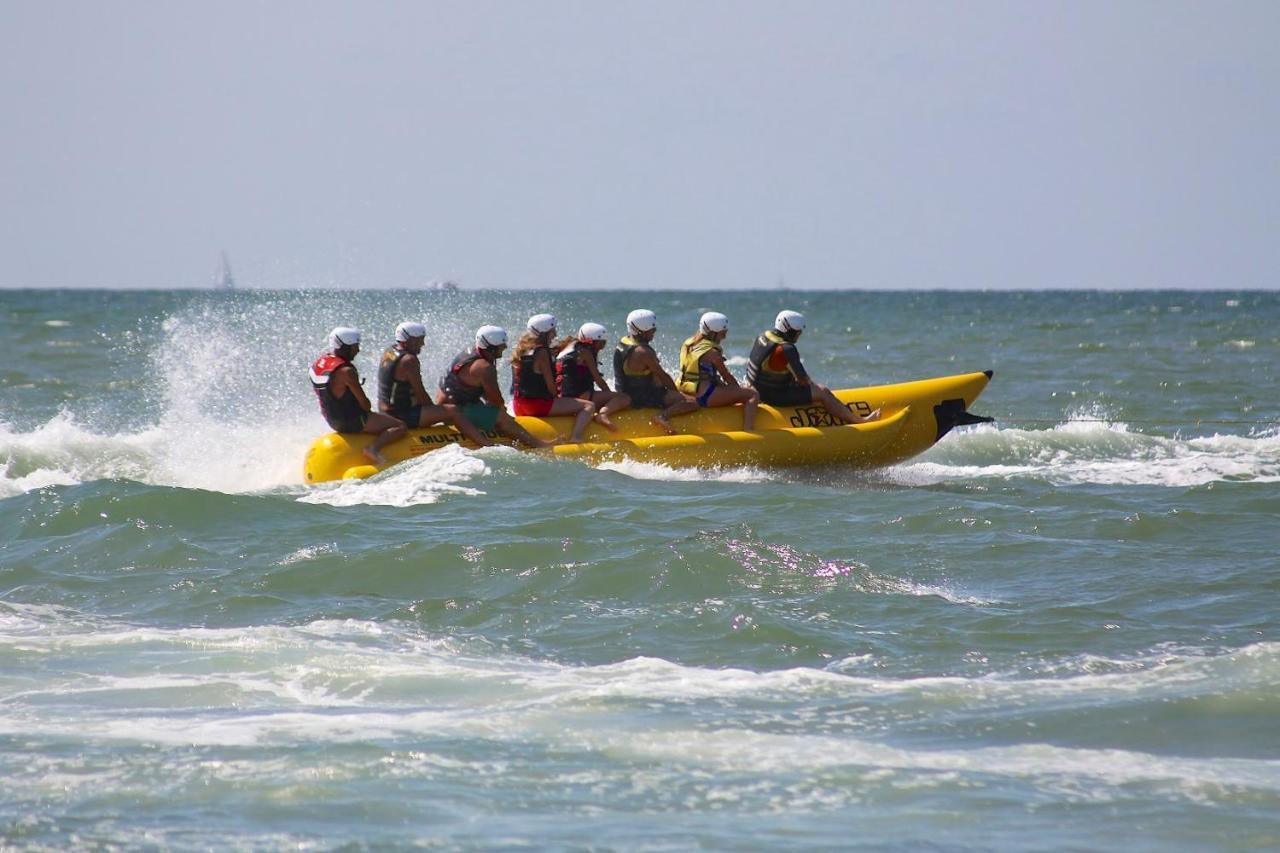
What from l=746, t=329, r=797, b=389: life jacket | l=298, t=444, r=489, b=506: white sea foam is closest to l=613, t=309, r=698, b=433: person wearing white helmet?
l=746, t=329, r=797, b=389: life jacket

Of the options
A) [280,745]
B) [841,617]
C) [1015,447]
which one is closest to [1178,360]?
[1015,447]

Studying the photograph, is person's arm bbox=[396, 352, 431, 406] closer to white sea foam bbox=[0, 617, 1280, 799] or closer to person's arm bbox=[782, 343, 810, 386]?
person's arm bbox=[782, 343, 810, 386]

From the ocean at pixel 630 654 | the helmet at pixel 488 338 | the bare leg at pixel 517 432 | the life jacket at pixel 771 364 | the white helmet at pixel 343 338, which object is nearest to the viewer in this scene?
the ocean at pixel 630 654

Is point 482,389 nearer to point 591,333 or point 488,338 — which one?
point 488,338

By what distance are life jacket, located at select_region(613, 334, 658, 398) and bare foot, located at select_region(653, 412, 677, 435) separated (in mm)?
190

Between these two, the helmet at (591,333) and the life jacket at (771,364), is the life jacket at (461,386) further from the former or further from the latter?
the life jacket at (771,364)

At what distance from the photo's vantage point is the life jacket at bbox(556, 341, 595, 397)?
10523 millimetres

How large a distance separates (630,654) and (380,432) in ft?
14.7

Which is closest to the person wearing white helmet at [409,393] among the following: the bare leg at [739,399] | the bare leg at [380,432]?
the bare leg at [380,432]

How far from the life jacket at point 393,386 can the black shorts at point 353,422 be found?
0.21m

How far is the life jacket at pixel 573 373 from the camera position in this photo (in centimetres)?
1052

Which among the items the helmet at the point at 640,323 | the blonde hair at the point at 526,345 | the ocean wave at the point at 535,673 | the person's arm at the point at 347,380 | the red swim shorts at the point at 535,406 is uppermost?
the helmet at the point at 640,323

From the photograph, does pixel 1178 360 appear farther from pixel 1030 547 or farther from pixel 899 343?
pixel 1030 547

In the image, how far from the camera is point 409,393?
9.98m
